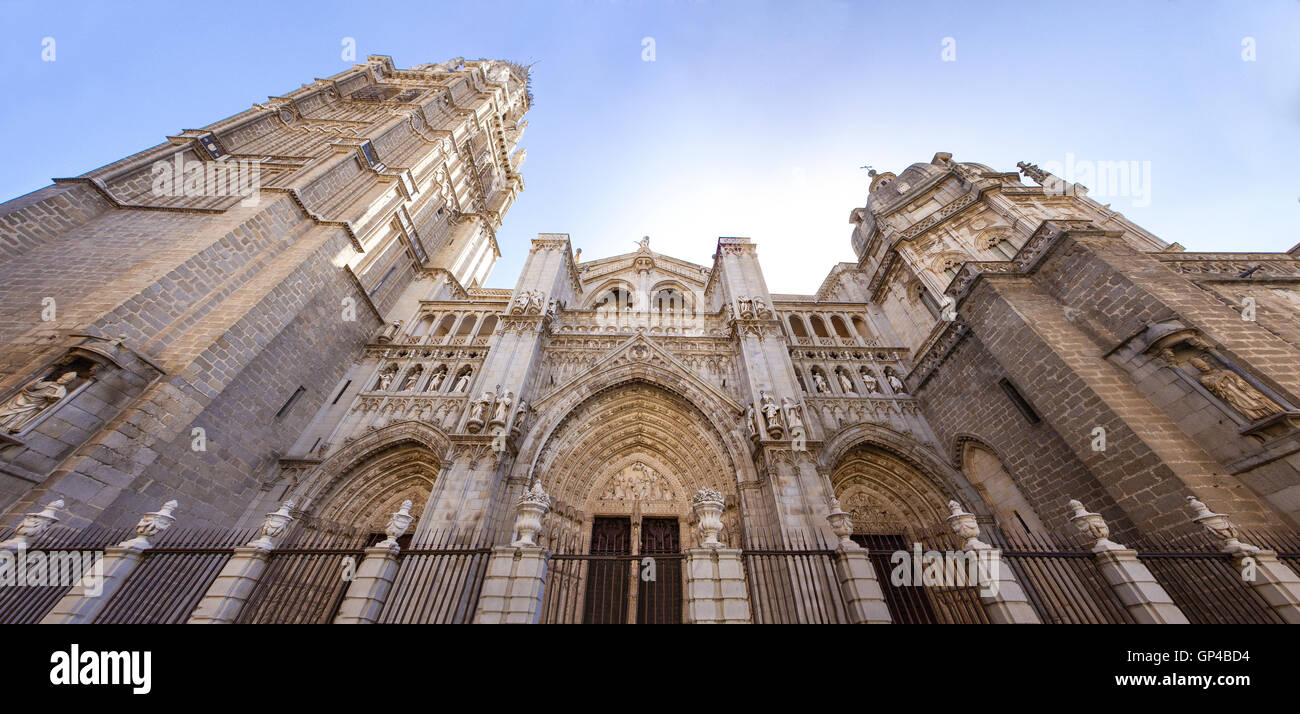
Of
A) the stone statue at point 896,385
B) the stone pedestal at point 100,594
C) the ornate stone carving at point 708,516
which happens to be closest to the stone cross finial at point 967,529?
the ornate stone carving at point 708,516

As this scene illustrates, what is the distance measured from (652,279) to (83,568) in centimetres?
1890

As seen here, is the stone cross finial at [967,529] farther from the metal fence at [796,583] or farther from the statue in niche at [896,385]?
the statue in niche at [896,385]

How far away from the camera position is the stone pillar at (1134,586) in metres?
4.90

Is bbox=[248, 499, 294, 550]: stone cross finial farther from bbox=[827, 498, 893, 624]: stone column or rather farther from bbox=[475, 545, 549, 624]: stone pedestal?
bbox=[827, 498, 893, 624]: stone column

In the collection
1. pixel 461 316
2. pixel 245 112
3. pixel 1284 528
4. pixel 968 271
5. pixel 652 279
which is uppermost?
pixel 245 112

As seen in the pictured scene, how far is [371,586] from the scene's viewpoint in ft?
18.2

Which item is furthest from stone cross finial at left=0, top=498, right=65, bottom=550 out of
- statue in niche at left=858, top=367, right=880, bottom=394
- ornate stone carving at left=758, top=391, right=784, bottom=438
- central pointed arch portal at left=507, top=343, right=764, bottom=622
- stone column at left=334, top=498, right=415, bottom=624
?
statue in niche at left=858, top=367, right=880, bottom=394

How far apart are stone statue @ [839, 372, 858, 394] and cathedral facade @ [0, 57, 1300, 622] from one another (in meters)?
0.14

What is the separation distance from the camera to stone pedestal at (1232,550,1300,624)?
4.86 metres

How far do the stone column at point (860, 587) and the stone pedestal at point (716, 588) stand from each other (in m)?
1.53

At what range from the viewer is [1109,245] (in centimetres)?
949

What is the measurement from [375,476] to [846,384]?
14.6m
